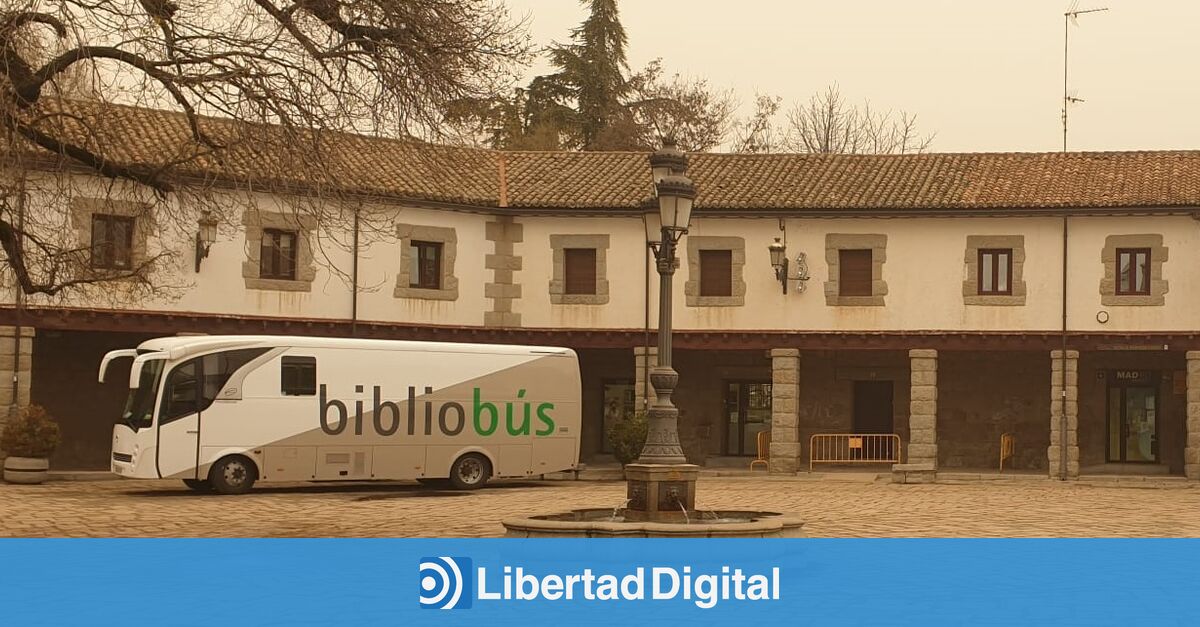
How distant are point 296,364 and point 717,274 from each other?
468 inches

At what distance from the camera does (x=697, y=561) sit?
40.8 feet

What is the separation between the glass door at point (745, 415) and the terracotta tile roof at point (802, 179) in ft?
16.7

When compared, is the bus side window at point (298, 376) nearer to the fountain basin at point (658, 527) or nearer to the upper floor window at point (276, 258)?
the upper floor window at point (276, 258)

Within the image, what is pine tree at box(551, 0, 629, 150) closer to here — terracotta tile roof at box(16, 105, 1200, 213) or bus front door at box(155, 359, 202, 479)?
terracotta tile roof at box(16, 105, 1200, 213)

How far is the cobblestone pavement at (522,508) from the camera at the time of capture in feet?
58.7

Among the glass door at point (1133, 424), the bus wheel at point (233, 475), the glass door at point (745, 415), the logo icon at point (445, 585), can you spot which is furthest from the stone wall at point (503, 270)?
the logo icon at point (445, 585)

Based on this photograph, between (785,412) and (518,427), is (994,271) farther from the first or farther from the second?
(518,427)

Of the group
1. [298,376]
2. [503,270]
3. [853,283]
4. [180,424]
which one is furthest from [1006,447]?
[180,424]

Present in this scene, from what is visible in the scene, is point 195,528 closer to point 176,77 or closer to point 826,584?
point 176,77

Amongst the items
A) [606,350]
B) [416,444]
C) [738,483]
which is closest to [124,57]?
[416,444]

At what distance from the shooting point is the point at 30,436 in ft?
88.7

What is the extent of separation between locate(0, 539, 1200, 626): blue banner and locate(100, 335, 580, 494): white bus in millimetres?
8479

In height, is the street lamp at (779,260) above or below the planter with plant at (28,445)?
above

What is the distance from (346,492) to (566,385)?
442 centimetres
